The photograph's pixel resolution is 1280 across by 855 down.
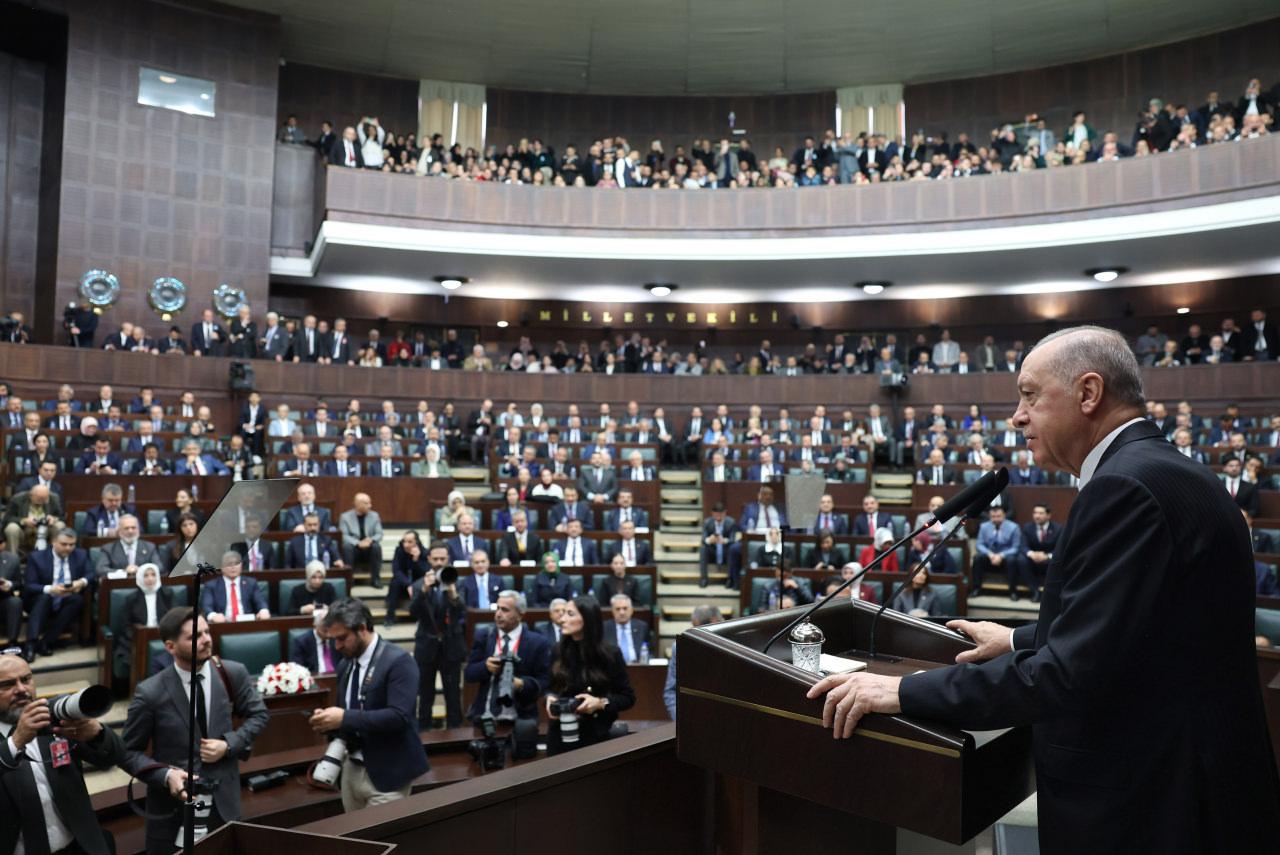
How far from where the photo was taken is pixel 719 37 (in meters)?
14.4

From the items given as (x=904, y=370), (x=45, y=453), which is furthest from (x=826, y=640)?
(x=904, y=370)

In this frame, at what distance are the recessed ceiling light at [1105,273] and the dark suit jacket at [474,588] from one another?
1109 centimetres

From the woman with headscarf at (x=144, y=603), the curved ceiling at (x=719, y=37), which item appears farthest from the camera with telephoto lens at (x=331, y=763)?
the curved ceiling at (x=719, y=37)

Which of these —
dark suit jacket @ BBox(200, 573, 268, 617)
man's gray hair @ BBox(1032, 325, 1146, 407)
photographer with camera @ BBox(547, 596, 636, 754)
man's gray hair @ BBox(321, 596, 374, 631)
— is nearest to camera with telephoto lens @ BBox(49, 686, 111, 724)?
man's gray hair @ BBox(321, 596, 374, 631)

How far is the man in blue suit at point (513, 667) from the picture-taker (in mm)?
4219

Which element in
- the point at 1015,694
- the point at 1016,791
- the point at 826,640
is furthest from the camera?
Result: the point at 826,640

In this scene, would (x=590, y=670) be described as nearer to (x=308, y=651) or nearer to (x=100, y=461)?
(x=308, y=651)

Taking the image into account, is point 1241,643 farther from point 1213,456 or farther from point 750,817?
point 1213,456

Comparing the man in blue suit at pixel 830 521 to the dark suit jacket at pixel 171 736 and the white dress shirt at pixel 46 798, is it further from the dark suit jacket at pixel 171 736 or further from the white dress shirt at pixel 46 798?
the white dress shirt at pixel 46 798

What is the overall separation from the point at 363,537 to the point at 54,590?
2599mm

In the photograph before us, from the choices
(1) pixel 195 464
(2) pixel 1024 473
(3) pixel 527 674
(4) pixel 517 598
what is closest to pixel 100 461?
(1) pixel 195 464

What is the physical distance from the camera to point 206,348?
12289mm

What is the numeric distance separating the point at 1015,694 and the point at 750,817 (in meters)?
0.55

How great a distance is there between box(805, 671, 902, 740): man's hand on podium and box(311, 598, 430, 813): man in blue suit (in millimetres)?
2377
